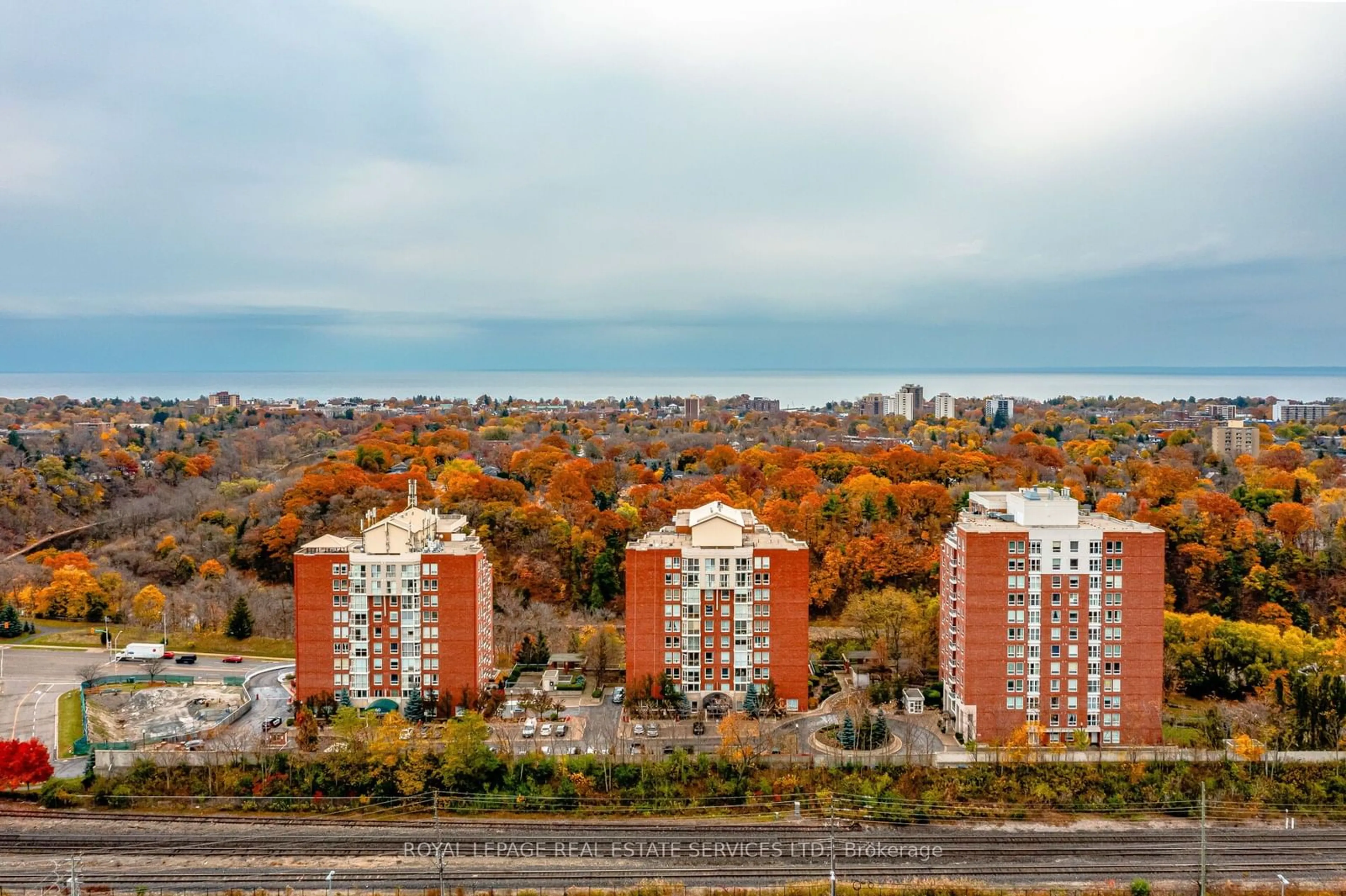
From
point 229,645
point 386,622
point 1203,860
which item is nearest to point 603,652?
point 386,622

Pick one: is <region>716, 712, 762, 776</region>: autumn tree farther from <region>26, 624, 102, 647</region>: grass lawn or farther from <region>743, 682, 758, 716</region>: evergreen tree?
<region>26, 624, 102, 647</region>: grass lawn

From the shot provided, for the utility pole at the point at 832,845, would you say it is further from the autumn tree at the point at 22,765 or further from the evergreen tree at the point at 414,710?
the autumn tree at the point at 22,765

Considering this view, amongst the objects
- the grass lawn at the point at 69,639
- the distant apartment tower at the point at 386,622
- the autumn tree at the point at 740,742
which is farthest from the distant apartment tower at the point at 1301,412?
the grass lawn at the point at 69,639

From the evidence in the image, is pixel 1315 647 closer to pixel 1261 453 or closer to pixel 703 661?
pixel 703 661

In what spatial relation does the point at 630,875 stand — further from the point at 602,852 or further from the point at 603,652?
the point at 603,652

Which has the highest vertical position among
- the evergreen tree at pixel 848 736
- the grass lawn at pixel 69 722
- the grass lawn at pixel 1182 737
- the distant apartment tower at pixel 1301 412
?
the distant apartment tower at pixel 1301 412

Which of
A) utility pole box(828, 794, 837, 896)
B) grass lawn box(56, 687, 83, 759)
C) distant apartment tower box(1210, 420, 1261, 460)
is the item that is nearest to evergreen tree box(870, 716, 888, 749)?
utility pole box(828, 794, 837, 896)

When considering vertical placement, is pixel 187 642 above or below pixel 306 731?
below
